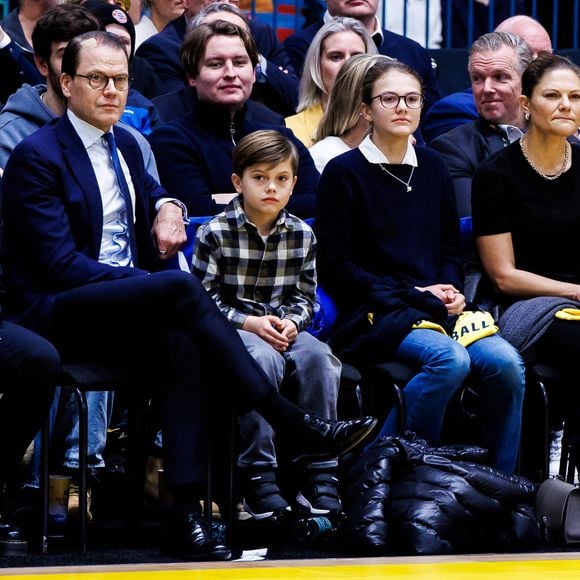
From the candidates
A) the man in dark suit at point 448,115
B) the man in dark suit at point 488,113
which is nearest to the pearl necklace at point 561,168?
the man in dark suit at point 488,113

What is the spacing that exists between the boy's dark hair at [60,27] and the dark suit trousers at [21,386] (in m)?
1.43

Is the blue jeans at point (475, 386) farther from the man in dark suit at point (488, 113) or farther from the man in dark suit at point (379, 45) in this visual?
the man in dark suit at point (379, 45)

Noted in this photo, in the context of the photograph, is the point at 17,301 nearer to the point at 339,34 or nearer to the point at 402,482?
the point at 402,482

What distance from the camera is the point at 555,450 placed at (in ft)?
21.5

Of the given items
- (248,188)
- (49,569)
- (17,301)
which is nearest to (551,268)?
(248,188)

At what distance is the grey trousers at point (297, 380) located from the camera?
5.39 metres

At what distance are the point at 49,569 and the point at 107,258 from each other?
4.27 feet

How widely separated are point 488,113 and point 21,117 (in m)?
2.17

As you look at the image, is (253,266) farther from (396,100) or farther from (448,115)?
(448,115)

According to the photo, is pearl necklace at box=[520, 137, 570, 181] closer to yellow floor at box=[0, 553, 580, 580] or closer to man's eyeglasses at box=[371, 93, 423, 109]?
man's eyeglasses at box=[371, 93, 423, 109]

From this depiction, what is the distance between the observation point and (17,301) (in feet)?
17.5

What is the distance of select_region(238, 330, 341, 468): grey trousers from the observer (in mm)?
5395

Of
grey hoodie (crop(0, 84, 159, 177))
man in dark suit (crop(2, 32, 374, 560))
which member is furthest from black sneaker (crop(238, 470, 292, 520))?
grey hoodie (crop(0, 84, 159, 177))

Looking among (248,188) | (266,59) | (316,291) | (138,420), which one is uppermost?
(266,59)
